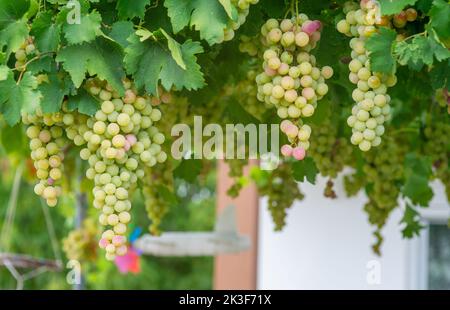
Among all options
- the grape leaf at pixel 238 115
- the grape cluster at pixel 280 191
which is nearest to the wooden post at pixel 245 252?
the grape cluster at pixel 280 191

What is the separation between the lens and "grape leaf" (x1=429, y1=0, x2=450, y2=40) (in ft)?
5.00

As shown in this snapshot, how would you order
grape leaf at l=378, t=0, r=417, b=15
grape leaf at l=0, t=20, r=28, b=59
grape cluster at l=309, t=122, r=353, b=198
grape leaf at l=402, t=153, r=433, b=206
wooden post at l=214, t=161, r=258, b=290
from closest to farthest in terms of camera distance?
grape leaf at l=378, t=0, r=417, b=15, grape leaf at l=0, t=20, r=28, b=59, grape cluster at l=309, t=122, r=353, b=198, grape leaf at l=402, t=153, r=433, b=206, wooden post at l=214, t=161, r=258, b=290

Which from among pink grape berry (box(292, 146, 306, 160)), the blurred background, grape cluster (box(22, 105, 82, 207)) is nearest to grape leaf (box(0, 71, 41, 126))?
grape cluster (box(22, 105, 82, 207))

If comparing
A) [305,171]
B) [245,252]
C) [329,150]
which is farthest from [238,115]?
[245,252]

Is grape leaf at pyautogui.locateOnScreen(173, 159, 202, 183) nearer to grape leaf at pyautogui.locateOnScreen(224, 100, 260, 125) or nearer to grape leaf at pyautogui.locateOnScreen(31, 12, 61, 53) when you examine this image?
grape leaf at pyautogui.locateOnScreen(224, 100, 260, 125)

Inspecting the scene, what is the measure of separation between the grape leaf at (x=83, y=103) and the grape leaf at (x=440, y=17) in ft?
2.07

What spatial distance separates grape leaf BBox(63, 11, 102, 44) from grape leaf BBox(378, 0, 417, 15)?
0.50m

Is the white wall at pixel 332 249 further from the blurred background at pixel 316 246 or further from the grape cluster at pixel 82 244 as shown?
the grape cluster at pixel 82 244

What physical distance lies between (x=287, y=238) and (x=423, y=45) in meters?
2.79

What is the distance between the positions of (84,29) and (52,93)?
0.54 feet
